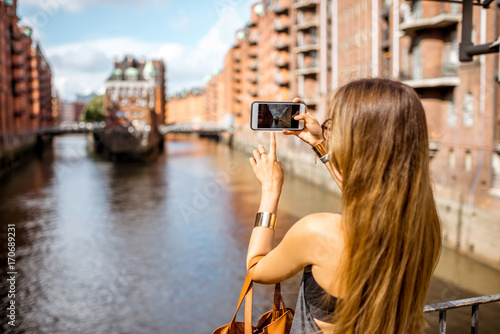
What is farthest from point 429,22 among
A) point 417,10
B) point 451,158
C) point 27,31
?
point 27,31

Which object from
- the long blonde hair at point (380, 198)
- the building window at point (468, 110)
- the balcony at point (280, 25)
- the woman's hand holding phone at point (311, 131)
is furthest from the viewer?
the balcony at point (280, 25)

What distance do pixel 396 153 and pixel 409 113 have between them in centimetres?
12

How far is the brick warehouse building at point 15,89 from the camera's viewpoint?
38000 mm

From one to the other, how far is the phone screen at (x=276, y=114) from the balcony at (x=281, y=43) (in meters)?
41.0

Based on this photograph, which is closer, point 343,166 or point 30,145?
point 343,166

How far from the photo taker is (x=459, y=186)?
43.7ft

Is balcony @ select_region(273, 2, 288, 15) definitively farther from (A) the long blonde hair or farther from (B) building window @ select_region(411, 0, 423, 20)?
(A) the long blonde hair

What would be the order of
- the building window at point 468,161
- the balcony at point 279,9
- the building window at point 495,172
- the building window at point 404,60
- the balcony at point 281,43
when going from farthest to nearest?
the balcony at point 281,43 < the balcony at point 279,9 < the building window at point 404,60 < the building window at point 468,161 < the building window at point 495,172

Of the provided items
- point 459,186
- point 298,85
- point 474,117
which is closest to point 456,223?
point 459,186

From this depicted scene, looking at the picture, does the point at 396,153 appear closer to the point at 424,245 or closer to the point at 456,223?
the point at 424,245

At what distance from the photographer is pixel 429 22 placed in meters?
15.3

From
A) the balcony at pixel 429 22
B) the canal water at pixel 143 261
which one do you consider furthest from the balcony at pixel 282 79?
the balcony at pixel 429 22

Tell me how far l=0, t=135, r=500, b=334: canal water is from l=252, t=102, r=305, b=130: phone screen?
905cm

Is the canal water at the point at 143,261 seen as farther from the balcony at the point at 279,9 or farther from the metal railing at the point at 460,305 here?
the balcony at the point at 279,9
